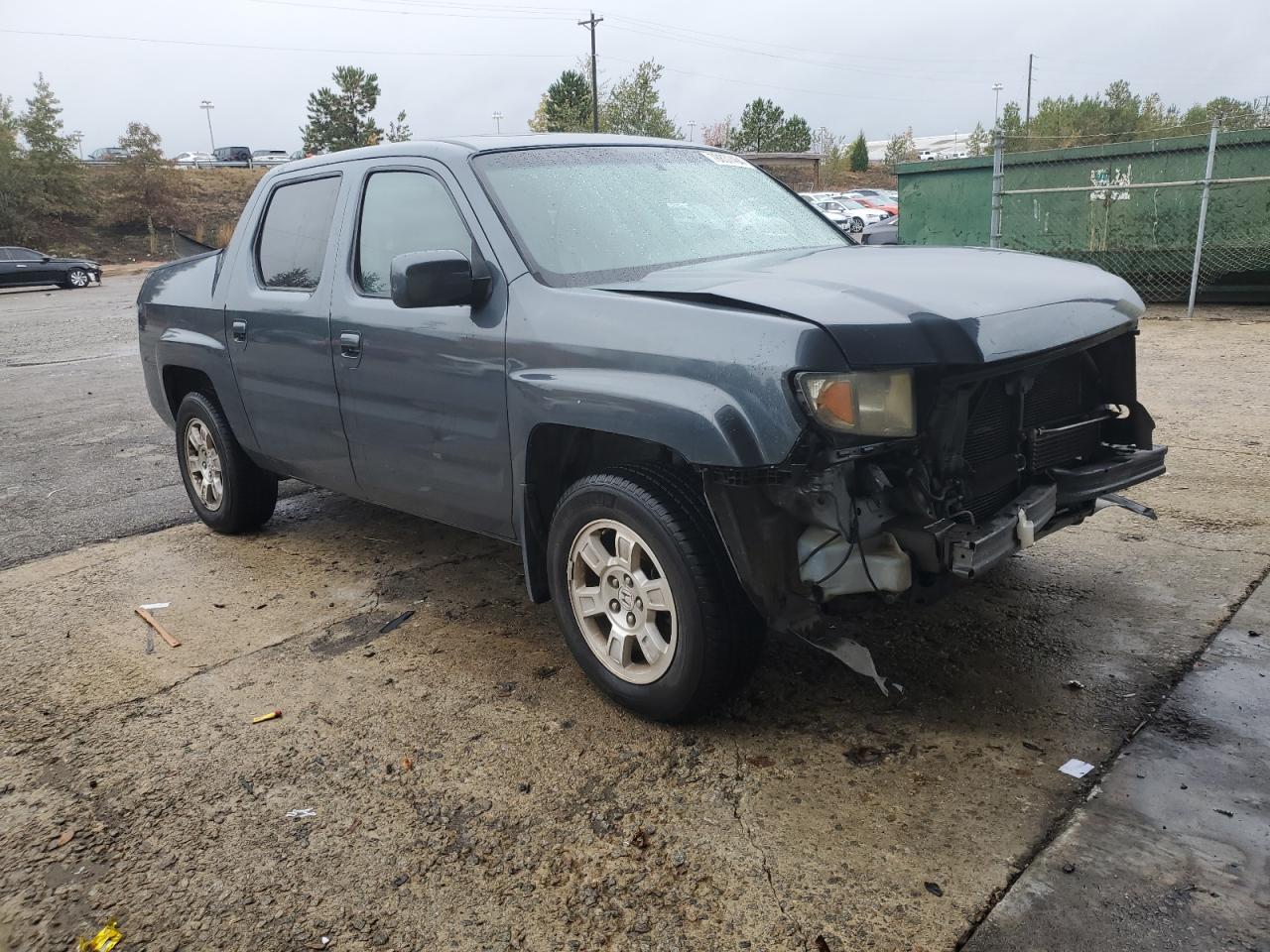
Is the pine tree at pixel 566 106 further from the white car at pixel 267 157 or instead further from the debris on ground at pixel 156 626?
the debris on ground at pixel 156 626

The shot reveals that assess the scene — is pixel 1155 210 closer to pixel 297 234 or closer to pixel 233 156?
pixel 297 234

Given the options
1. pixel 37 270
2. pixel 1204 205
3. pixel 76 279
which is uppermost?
pixel 1204 205

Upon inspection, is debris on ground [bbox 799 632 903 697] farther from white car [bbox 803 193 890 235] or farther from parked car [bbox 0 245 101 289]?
parked car [bbox 0 245 101 289]

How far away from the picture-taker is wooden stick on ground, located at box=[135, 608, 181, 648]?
13.9 ft

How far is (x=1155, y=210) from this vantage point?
40.1ft

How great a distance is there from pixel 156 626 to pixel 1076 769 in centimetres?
356

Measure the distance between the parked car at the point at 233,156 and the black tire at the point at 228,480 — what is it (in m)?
69.9

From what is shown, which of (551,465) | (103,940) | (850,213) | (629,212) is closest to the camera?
(103,940)

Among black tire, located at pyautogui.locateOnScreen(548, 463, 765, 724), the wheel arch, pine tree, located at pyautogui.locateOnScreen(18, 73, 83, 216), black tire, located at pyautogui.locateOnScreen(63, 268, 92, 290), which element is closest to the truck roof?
the wheel arch

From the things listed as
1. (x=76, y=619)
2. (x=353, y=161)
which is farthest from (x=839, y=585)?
(x=76, y=619)

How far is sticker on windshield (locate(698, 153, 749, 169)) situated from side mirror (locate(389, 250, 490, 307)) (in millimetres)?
1568

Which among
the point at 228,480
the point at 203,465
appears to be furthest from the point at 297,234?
the point at 203,465

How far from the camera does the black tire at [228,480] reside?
5.30 m

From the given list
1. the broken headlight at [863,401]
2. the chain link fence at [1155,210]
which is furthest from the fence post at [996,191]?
the broken headlight at [863,401]
